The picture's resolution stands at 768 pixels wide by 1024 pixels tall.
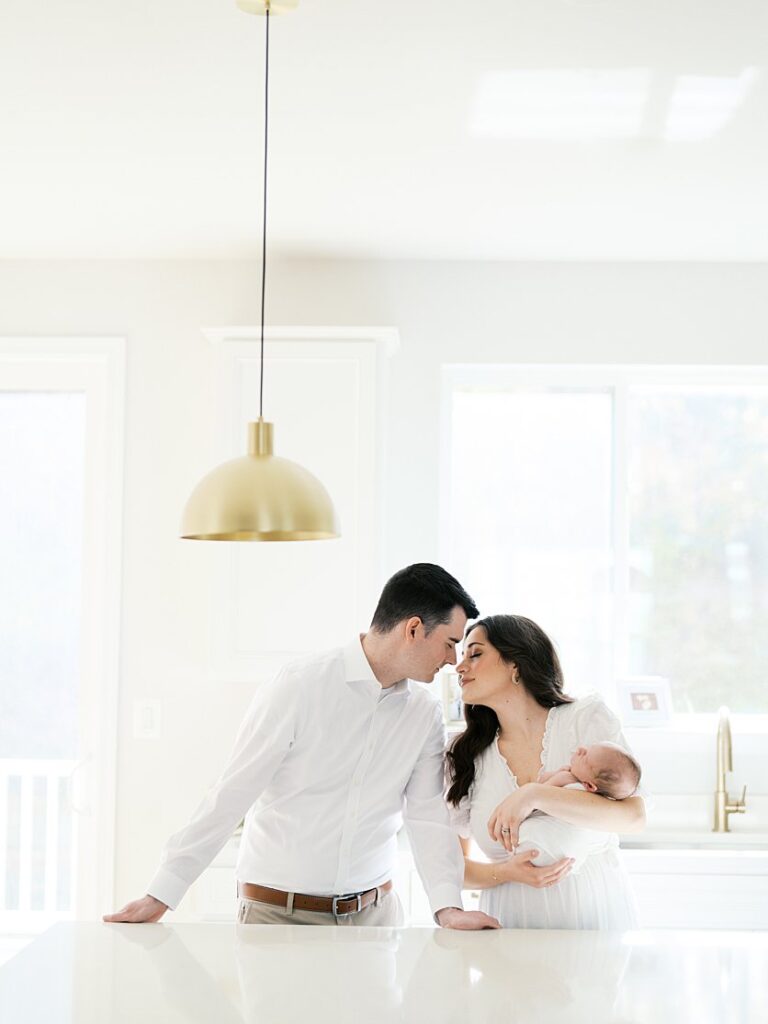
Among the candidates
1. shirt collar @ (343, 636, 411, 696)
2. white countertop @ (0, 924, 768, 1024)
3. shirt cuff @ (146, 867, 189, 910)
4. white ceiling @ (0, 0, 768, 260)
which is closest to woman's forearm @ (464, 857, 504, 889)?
white countertop @ (0, 924, 768, 1024)

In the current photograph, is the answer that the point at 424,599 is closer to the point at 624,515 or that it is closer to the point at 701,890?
the point at 701,890

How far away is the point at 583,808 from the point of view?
1.96 meters

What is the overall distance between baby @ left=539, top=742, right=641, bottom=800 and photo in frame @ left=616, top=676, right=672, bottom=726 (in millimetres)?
1747

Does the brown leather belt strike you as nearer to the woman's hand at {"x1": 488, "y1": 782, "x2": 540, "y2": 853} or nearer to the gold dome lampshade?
the woman's hand at {"x1": 488, "y1": 782, "x2": 540, "y2": 853}

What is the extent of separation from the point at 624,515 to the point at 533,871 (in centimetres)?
205

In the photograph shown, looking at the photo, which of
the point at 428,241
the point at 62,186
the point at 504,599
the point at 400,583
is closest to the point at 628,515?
the point at 504,599

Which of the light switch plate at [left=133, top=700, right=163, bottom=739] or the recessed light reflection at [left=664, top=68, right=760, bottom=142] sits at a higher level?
the recessed light reflection at [left=664, top=68, right=760, bottom=142]

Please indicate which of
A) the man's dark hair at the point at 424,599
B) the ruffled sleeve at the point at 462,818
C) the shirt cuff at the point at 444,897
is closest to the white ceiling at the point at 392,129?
the man's dark hair at the point at 424,599

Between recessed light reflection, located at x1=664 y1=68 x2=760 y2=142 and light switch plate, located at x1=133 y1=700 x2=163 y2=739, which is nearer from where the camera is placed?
recessed light reflection, located at x1=664 y1=68 x2=760 y2=142

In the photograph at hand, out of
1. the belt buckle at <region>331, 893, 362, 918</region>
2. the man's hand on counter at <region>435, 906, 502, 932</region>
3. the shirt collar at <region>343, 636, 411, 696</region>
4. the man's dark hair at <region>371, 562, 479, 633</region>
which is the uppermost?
the man's dark hair at <region>371, 562, 479, 633</region>

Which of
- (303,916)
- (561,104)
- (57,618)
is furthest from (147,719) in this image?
(561,104)

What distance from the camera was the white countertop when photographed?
1.47 m

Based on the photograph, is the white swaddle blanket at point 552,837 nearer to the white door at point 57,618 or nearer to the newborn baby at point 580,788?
the newborn baby at point 580,788

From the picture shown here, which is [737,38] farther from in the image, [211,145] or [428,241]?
[428,241]
